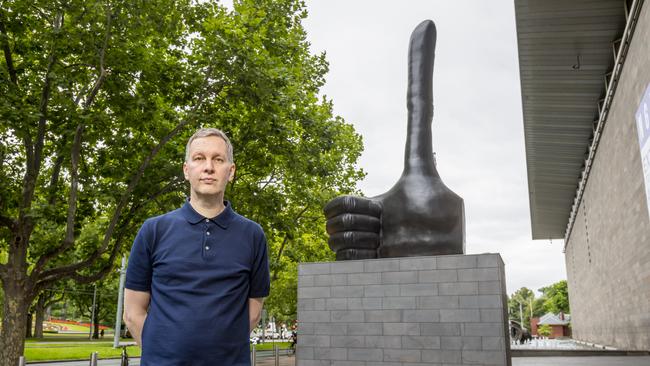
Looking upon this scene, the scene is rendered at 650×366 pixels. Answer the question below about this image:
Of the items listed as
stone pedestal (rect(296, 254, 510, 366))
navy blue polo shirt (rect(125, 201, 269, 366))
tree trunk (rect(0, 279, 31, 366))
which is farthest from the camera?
tree trunk (rect(0, 279, 31, 366))

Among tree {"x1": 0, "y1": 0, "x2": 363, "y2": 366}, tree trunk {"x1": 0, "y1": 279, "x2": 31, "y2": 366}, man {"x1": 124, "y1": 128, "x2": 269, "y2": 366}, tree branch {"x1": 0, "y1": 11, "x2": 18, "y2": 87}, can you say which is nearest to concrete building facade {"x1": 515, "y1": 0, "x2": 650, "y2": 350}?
tree {"x1": 0, "y1": 0, "x2": 363, "y2": 366}

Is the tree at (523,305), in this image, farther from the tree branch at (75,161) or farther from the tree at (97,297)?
the tree branch at (75,161)

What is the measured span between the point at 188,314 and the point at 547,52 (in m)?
21.7

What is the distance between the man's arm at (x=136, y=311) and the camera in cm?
225

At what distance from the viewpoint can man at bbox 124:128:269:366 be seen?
210 centimetres

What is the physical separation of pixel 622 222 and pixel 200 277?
65.6ft

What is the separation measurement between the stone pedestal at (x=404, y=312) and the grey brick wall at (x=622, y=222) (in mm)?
7981

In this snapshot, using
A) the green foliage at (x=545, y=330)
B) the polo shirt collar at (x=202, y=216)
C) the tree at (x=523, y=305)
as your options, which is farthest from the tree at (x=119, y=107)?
the tree at (x=523, y=305)

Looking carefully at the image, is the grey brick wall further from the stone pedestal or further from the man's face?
the man's face

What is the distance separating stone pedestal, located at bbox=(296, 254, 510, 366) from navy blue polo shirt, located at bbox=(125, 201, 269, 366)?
724 centimetres

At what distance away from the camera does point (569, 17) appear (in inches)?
736

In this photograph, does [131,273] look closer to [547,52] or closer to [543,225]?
[547,52]

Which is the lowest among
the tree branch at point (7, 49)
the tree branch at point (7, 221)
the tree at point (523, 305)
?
the tree at point (523, 305)

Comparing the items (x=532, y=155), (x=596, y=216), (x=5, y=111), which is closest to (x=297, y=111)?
(x=5, y=111)
